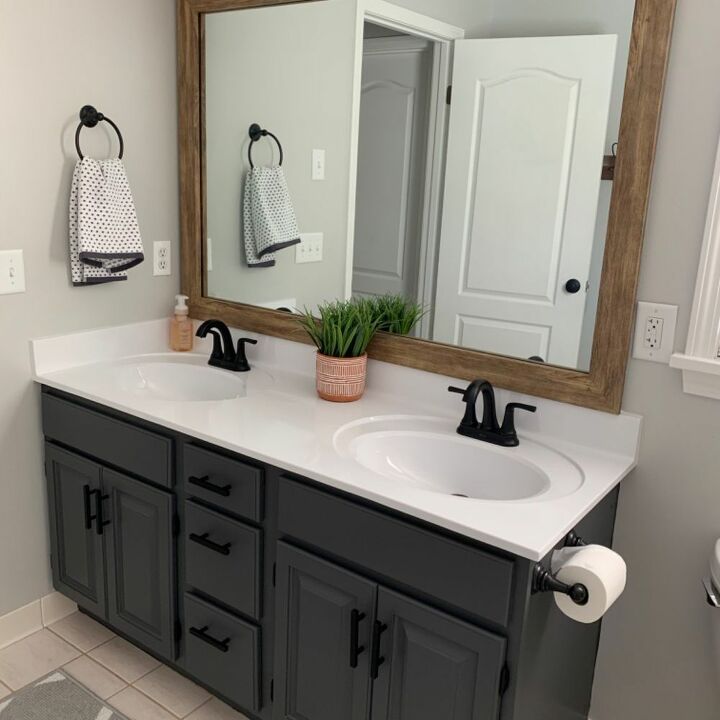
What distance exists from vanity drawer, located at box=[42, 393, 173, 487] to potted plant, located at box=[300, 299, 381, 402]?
436 mm

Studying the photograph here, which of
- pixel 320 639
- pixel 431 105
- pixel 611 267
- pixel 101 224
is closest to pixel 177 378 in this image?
pixel 101 224

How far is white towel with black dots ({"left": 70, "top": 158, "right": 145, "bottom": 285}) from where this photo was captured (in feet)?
6.77

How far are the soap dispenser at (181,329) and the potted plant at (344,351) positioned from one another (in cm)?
61

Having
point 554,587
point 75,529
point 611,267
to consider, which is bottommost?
point 75,529

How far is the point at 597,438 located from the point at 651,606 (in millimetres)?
406

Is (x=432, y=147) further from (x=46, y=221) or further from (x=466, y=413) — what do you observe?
(x=46, y=221)

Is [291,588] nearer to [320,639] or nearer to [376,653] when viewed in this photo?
[320,639]

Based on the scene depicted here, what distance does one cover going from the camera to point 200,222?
2.40 m

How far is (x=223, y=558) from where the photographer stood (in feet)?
5.88

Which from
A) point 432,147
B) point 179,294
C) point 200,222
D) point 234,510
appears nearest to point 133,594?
point 234,510

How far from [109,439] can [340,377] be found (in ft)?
2.10

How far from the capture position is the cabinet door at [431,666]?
1.37 m

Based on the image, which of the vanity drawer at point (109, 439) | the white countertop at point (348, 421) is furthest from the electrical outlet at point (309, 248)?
the vanity drawer at point (109, 439)

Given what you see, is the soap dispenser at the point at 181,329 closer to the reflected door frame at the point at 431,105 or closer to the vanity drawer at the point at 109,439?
the vanity drawer at the point at 109,439
